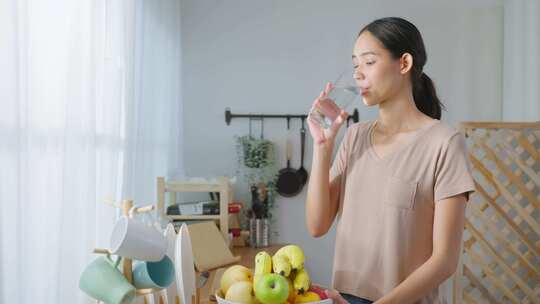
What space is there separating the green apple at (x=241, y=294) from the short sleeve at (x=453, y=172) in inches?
15.0

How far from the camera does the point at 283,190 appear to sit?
274cm

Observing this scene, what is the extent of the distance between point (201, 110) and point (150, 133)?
69 centimetres

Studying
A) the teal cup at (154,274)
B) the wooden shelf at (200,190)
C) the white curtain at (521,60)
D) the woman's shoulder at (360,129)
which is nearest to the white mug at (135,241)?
the teal cup at (154,274)

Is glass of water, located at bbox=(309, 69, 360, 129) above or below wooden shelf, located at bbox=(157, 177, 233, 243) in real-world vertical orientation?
above

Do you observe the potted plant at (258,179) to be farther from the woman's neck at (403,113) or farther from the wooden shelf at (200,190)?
the woman's neck at (403,113)

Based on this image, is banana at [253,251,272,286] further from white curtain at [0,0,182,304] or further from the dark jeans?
white curtain at [0,0,182,304]

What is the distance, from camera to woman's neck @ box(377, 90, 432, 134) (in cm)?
98

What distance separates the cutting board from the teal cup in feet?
3.44

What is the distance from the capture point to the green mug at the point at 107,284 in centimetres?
72

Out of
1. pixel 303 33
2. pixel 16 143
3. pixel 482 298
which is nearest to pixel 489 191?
pixel 482 298

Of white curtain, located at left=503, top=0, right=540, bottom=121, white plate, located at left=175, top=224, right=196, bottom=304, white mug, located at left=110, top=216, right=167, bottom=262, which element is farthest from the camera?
white curtain, located at left=503, top=0, right=540, bottom=121

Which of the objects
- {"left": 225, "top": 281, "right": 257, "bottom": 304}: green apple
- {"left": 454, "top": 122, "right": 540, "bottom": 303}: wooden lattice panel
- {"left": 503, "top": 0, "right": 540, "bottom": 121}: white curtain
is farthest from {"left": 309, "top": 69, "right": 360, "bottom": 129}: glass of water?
{"left": 503, "top": 0, "right": 540, "bottom": 121}: white curtain

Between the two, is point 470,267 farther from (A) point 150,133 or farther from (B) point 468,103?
(A) point 150,133

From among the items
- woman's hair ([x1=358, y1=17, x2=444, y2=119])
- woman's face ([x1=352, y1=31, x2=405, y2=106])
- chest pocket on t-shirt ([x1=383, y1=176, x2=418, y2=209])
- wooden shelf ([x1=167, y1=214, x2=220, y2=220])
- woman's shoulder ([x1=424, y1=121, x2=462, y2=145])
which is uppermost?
woman's hair ([x1=358, y1=17, x2=444, y2=119])
